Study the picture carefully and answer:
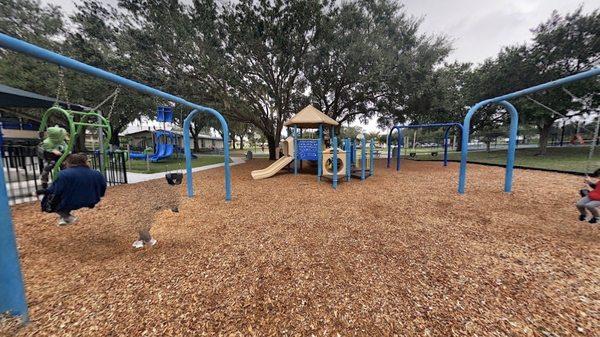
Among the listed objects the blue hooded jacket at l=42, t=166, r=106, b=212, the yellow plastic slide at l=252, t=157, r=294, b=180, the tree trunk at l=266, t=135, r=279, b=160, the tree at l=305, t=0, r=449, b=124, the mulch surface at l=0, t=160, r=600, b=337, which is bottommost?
the mulch surface at l=0, t=160, r=600, b=337

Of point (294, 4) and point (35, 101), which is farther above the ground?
point (294, 4)

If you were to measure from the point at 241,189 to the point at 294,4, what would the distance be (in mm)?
8164

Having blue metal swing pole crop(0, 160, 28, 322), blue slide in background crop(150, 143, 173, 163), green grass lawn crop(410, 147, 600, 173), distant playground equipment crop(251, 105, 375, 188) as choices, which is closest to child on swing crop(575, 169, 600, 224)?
distant playground equipment crop(251, 105, 375, 188)

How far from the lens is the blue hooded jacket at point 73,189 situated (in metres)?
2.76

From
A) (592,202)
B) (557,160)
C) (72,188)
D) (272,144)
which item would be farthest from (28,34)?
(557,160)

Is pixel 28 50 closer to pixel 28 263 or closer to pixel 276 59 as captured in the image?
pixel 28 263

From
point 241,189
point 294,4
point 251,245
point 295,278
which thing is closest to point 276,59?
point 294,4

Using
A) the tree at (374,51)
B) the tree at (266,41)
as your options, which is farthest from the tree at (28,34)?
the tree at (374,51)

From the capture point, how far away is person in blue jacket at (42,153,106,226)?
276cm

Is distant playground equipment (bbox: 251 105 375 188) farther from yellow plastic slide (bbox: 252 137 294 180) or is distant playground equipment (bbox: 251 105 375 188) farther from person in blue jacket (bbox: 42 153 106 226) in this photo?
person in blue jacket (bbox: 42 153 106 226)

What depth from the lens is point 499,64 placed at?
16328 mm

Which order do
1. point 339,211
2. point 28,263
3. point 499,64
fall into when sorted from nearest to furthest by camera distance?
point 28,263, point 339,211, point 499,64

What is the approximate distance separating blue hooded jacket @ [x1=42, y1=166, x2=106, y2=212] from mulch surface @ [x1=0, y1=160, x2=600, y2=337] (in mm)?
659

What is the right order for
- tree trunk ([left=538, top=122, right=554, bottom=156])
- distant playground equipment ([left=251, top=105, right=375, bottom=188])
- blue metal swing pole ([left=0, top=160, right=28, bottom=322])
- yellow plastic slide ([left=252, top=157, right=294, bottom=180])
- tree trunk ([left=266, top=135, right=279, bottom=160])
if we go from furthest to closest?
tree trunk ([left=266, top=135, right=279, bottom=160])
tree trunk ([left=538, top=122, right=554, bottom=156])
yellow plastic slide ([left=252, top=157, right=294, bottom=180])
distant playground equipment ([left=251, top=105, right=375, bottom=188])
blue metal swing pole ([left=0, top=160, right=28, bottom=322])
